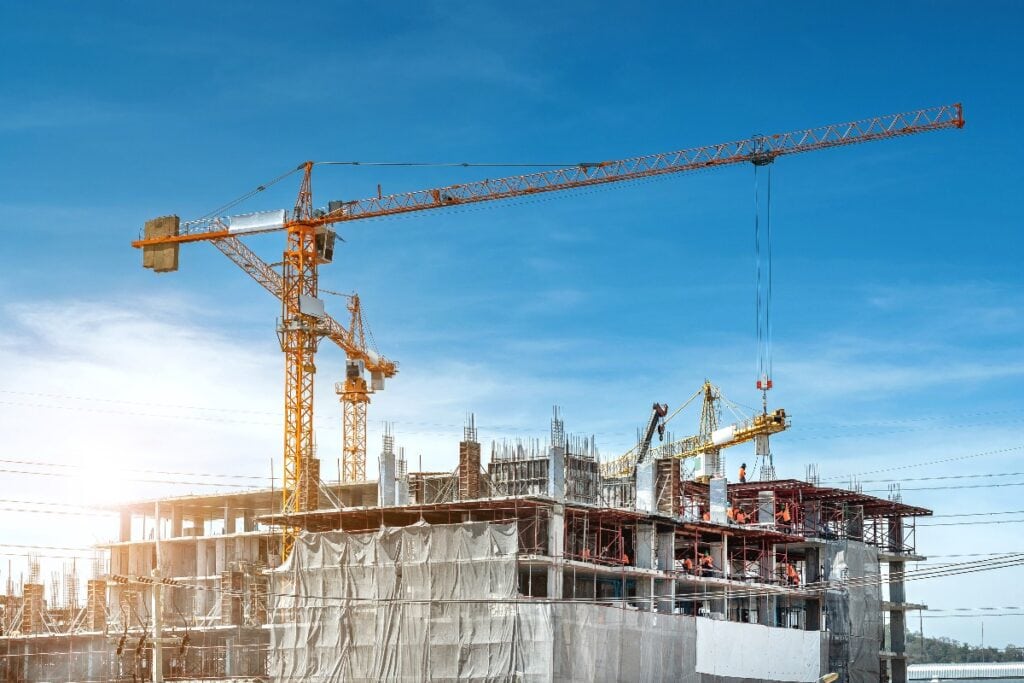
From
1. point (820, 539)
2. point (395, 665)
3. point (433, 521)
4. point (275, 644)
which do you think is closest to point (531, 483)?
point (433, 521)

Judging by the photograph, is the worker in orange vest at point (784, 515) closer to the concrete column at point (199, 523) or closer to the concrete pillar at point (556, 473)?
the concrete pillar at point (556, 473)

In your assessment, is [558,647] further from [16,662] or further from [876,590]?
[16,662]

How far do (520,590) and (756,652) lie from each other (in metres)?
16.3

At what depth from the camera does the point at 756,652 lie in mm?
82188

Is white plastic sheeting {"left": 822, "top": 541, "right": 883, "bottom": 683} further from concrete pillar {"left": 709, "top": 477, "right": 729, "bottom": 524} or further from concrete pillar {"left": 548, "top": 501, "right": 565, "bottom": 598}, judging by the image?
concrete pillar {"left": 548, "top": 501, "right": 565, "bottom": 598}

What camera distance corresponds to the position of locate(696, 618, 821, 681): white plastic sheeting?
79.6m

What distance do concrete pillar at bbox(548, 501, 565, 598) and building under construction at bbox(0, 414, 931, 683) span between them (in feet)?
0.34

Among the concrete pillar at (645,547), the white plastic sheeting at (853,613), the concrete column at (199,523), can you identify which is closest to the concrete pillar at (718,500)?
the concrete pillar at (645,547)

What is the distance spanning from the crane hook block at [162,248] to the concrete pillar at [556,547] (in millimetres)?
47355

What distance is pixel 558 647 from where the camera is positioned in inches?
2744

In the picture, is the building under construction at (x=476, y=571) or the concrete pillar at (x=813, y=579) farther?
the concrete pillar at (x=813, y=579)

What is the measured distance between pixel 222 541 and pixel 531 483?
128ft

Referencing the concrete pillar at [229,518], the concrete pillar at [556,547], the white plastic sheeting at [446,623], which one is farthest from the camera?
the concrete pillar at [229,518]

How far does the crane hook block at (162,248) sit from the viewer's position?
10806 cm
